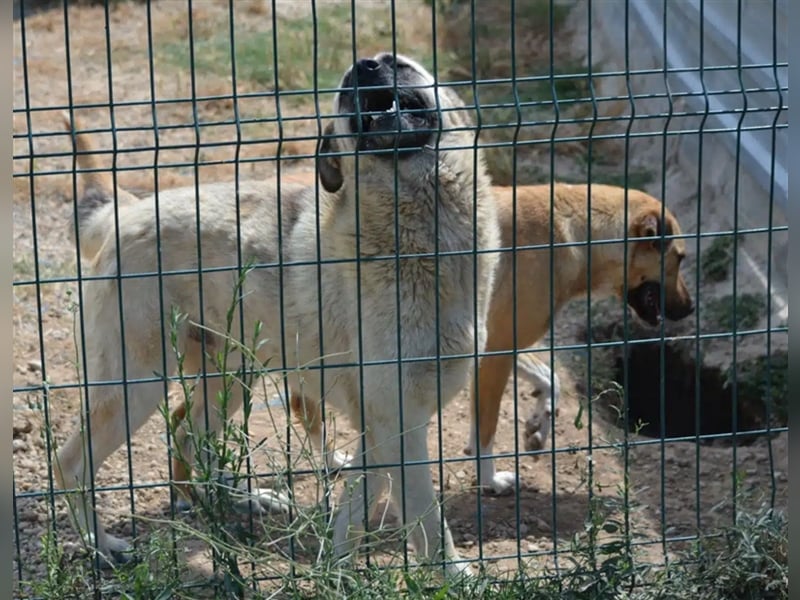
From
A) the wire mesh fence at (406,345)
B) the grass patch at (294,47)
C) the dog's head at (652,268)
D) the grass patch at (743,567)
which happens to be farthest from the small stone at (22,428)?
the grass patch at (294,47)

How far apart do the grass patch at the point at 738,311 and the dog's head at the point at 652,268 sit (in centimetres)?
66

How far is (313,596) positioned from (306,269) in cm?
160

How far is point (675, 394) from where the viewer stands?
28.1 feet

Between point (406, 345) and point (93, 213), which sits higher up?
point (93, 213)

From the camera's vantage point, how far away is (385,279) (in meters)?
5.09

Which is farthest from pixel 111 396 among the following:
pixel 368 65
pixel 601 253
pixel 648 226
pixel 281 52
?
pixel 281 52

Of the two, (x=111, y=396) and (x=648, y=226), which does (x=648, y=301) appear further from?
(x=111, y=396)

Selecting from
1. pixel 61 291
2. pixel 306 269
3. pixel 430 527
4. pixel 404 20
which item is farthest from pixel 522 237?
pixel 404 20

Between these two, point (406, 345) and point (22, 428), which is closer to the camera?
point (406, 345)

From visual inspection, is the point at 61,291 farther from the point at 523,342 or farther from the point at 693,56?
the point at 693,56

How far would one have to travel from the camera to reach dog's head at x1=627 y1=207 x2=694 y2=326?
6730 millimetres

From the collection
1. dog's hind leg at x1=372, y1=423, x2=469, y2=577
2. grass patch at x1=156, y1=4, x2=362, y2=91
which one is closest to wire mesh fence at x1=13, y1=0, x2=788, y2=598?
dog's hind leg at x1=372, y1=423, x2=469, y2=577

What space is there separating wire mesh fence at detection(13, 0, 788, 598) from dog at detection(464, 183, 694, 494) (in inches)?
0.7

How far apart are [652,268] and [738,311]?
1360 millimetres
